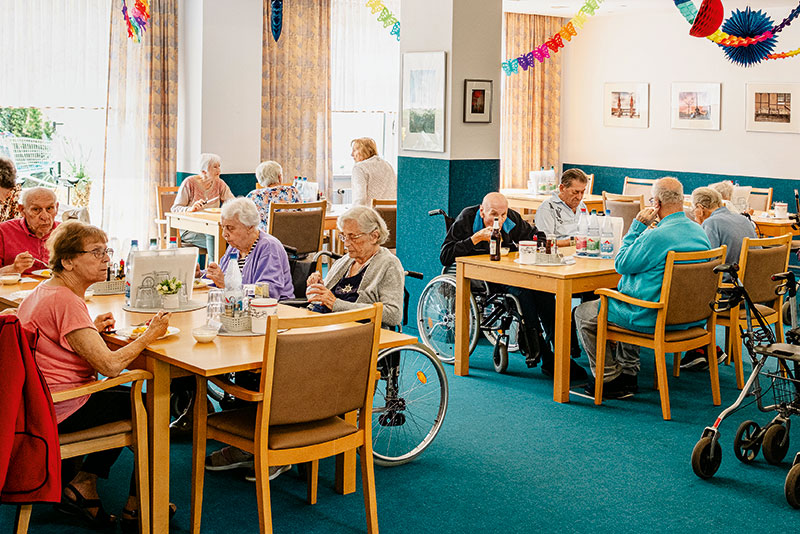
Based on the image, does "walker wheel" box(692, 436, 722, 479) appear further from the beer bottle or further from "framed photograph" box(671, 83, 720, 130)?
"framed photograph" box(671, 83, 720, 130)

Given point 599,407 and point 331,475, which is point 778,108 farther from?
point 331,475

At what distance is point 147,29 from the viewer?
9031 millimetres

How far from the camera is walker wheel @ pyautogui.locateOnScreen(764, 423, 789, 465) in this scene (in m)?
4.11

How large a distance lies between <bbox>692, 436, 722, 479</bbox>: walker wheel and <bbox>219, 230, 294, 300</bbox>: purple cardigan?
6.85 ft

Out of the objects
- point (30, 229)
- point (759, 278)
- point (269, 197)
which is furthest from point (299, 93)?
point (759, 278)

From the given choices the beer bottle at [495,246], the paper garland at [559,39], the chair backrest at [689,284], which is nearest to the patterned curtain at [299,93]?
the paper garland at [559,39]

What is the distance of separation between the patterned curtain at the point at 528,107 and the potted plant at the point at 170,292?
8.30 metres

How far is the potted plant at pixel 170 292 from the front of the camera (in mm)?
3951

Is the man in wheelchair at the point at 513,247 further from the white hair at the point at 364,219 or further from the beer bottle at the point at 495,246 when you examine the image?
the white hair at the point at 364,219

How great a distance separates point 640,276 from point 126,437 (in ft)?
9.49

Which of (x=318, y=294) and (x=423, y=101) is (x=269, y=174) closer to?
(x=423, y=101)

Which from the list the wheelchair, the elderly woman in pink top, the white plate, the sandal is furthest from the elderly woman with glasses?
the elderly woman in pink top

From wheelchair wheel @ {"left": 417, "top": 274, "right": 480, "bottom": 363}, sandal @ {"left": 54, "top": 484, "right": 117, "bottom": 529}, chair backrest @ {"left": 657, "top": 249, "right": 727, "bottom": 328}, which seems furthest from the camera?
wheelchair wheel @ {"left": 417, "top": 274, "right": 480, "bottom": 363}

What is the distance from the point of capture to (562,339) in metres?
5.09
